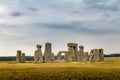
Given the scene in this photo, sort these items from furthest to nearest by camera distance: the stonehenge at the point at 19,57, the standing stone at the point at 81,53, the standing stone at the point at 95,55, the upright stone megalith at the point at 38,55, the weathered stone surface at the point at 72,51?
the stonehenge at the point at 19,57 < the standing stone at the point at 81,53 < the weathered stone surface at the point at 72,51 < the upright stone megalith at the point at 38,55 < the standing stone at the point at 95,55

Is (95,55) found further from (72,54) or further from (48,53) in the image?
(48,53)

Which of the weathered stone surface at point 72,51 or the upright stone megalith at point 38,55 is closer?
the upright stone megalith at point 38,55

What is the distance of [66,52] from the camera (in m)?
80.0

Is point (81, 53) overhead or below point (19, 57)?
overhead

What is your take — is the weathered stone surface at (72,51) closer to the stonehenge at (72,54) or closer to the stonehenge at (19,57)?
the stonehenge at (72,54)

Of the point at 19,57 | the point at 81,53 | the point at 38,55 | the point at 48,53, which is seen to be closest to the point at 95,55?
the point at 81,53

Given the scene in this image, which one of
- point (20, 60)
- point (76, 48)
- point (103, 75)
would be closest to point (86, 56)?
point (76, 48)

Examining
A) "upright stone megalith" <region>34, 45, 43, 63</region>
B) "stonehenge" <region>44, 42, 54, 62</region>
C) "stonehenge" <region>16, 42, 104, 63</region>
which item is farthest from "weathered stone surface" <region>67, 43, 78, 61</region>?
"upright stone megalith" <region>34, 45, 43, 63</region>

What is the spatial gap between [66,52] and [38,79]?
46.0 metres

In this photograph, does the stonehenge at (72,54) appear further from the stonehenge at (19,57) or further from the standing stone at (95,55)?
the stonehenge at (19,57)

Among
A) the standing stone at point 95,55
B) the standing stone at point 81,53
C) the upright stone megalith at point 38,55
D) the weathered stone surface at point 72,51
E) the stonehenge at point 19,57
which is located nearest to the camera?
the standing stone at point 95,55

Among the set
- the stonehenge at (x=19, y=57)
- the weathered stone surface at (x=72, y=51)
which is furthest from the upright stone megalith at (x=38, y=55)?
the stonehenge at (x=19, y=57)

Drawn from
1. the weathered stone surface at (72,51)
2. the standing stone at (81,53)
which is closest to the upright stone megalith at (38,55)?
the weathered stone surface at (72,51)

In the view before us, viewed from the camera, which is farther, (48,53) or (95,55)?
(48,53)
